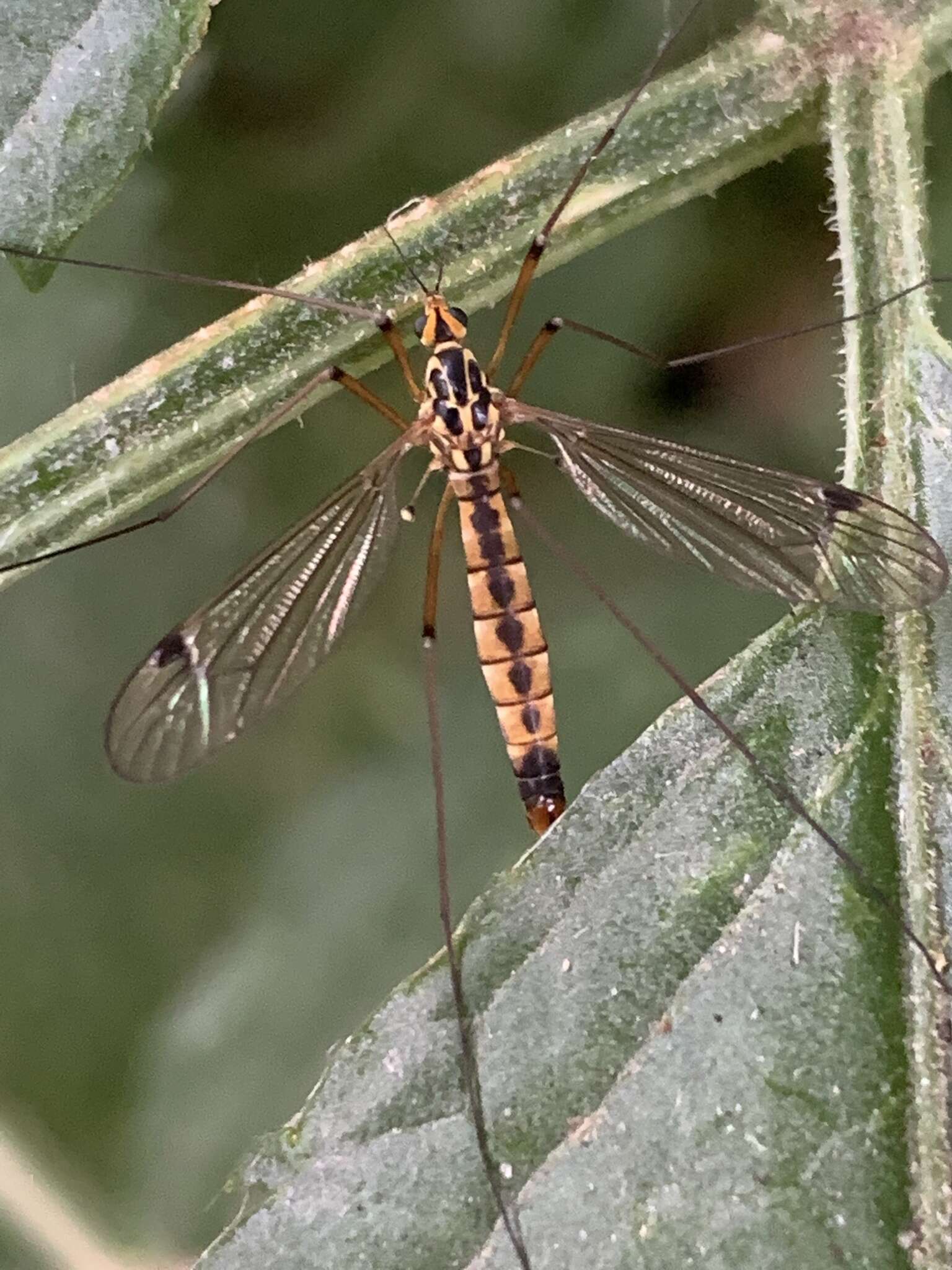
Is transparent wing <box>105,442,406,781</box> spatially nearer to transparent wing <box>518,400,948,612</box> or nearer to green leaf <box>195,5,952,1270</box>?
transparent wing <box>518,400,948,612</box>

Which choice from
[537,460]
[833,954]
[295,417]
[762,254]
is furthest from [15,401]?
[833,954]

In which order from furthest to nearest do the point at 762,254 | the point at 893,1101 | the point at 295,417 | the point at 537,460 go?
the point at 537,460
the point at 762,254
the point at 295,417
the point at 893,1101

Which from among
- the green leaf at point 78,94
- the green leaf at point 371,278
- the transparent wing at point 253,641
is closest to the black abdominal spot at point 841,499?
the green leaf at point 371,278

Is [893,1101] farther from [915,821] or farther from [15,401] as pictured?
[15,401]

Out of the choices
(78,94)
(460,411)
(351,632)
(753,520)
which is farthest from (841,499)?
(78,94)

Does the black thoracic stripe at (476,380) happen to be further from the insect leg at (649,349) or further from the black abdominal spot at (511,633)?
the black abdominal spot at (511,633)
